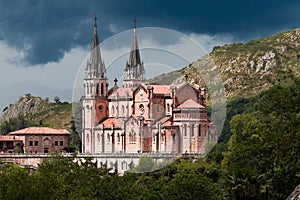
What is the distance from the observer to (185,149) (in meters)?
117

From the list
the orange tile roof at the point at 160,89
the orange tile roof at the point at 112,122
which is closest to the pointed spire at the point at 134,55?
the orange tile roof at the point at 160,89

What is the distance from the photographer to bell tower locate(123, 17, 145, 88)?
12294 cm

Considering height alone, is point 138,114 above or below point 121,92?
below

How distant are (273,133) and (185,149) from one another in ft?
212

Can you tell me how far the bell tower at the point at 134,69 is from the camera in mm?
122938

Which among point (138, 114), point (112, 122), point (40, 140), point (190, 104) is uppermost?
point (190, 104)

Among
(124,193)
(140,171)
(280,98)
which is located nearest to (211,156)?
(140,171)

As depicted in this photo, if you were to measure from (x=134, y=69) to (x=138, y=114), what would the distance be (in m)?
6.01

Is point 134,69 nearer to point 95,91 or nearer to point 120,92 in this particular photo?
point 120,92

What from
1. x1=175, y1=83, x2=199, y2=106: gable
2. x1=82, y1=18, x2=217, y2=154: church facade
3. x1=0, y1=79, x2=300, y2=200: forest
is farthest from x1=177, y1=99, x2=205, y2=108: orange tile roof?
x1=0, y1=79, x2=300, y2=200: forest

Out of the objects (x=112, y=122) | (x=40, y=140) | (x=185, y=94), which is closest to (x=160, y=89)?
(x=185, y=94)

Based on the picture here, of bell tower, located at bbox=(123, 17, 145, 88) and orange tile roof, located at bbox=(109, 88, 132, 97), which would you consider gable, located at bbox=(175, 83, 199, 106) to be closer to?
bell tower, located at bbox=(123, 17, 145, 88)

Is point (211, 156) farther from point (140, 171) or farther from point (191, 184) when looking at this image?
point (191, 184)

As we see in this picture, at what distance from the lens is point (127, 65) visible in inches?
4843
